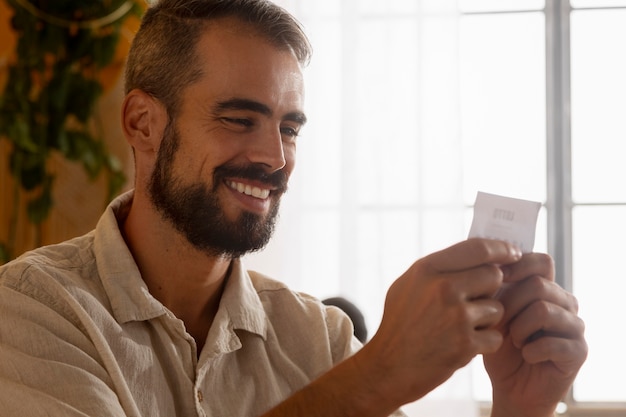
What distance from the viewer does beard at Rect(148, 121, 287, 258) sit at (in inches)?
56.0

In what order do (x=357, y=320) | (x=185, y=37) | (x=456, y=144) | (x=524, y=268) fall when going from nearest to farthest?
(x=524, y=268), (x=185, y=37), (x=357, y=320), (x=456, y=144)

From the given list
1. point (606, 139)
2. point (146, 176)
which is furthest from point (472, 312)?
point (606, 139)

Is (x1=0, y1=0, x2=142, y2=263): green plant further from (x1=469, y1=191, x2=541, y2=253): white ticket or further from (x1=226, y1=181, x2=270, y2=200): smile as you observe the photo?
(x1=469, y1=191, x2=541, y2=253): white ticket

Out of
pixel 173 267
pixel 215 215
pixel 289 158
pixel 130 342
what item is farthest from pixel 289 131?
pixel 130 342

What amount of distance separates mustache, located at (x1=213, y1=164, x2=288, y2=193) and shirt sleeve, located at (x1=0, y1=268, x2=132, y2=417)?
321 mm

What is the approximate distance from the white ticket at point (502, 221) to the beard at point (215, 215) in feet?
1.43

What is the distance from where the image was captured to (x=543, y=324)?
115 cm

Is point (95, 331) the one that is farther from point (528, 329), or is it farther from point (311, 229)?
point (311, 229)

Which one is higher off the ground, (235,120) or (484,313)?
(235,120)

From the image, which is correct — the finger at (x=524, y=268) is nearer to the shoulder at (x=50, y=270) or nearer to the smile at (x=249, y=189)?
the smile at (x=249, y=189)

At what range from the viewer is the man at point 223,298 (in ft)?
3.47

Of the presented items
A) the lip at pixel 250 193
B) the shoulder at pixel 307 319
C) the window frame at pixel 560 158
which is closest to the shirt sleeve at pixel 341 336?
the shoulder at pixel 307 319

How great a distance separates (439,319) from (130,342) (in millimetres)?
511

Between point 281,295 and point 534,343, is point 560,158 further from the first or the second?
point 534,343
